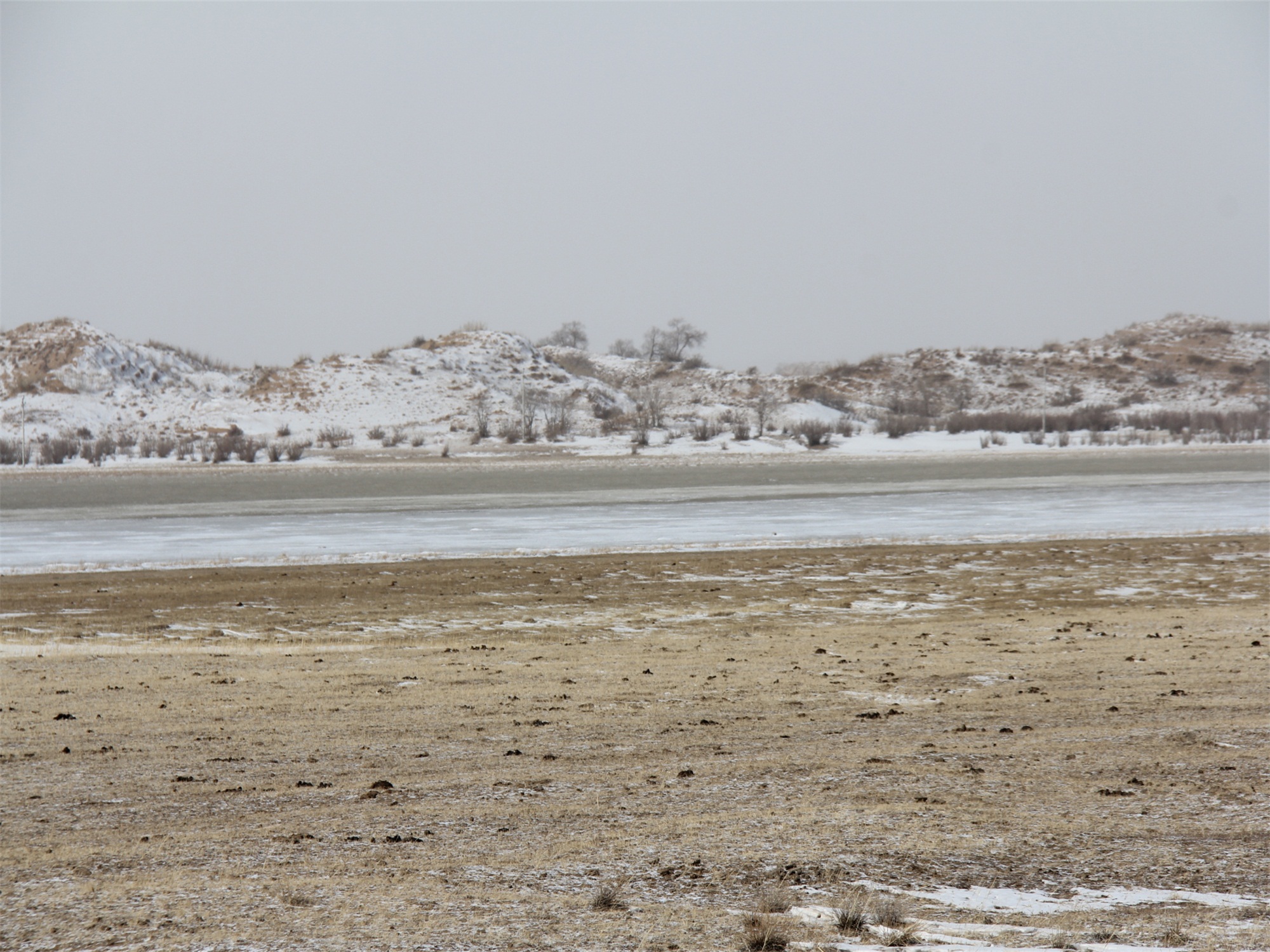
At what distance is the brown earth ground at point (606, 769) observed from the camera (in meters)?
4.57

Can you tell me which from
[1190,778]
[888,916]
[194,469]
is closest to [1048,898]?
[888,916]

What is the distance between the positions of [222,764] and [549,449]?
2133 inches

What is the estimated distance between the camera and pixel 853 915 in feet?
13.9

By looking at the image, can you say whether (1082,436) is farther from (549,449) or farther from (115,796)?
(115,796)

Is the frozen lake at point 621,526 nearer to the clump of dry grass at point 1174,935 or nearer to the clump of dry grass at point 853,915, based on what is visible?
the clump of dry grass at point 853,915

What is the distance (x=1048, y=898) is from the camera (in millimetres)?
4594

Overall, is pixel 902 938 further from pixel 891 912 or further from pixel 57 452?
pixel 57 452

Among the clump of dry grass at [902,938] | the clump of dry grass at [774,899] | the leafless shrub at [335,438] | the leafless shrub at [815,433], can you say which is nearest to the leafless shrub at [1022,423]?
the leafless shrub at [815,433]

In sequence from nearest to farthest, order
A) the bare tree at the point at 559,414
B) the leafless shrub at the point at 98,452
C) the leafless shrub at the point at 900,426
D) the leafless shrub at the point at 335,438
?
1. the leafless shrub at the point at 98,452
2. the leafless shrub at the point at 900,426
3. the leafless shrub at the point at 335,438
4. the bare tree at the point at 559,414

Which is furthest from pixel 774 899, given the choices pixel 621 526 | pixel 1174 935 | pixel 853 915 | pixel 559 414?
pixel 559 414

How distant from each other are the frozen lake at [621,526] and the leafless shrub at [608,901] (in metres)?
15.6

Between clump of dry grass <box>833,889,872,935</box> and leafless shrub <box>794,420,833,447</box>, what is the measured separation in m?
56.2

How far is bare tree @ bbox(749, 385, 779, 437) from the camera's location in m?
70.1

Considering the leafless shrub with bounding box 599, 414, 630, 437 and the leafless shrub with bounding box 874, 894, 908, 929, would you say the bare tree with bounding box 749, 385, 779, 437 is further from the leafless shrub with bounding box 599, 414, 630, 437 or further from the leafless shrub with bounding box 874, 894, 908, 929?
the leafless shrub with bounding box 874, 894, 908, 929
